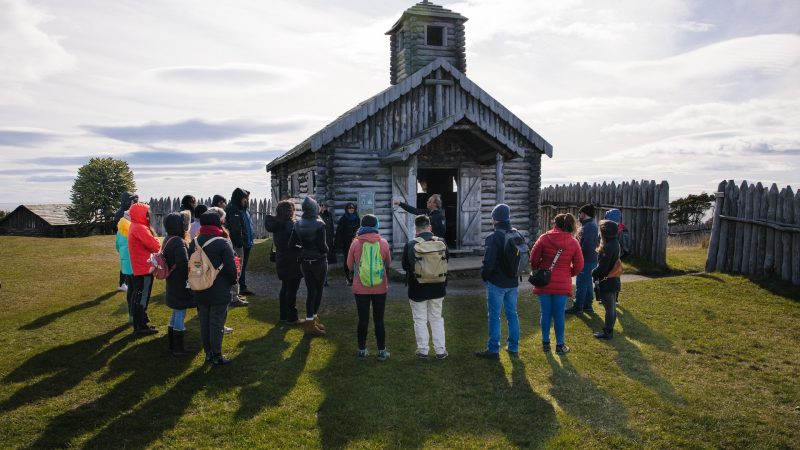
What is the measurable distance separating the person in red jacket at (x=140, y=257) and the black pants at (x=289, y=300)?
2.00m

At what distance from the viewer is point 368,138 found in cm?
1468

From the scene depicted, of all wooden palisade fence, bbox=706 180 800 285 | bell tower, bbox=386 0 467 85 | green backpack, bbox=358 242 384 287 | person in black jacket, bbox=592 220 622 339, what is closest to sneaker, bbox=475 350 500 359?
green backpack, bbox=358 242 384 287

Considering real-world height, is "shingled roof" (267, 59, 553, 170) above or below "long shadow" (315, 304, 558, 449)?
above

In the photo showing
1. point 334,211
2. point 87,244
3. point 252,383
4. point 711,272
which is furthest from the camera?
point 87,244

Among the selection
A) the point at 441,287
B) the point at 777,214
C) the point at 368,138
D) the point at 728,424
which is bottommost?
the point at 728,424

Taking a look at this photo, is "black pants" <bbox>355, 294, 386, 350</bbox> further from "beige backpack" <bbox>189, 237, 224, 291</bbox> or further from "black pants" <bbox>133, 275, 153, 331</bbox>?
"black pants" <bbox>133, 275, 153, 331</bbox>

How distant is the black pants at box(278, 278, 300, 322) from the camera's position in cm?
813

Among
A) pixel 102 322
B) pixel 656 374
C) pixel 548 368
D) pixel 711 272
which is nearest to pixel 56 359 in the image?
pixel 102 322

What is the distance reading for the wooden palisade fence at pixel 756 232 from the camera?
1044 centimetres

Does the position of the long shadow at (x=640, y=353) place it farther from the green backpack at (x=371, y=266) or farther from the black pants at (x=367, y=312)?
the green backpack at (x=371, y=266)

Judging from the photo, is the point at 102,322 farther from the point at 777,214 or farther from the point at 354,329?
the point at 777,214

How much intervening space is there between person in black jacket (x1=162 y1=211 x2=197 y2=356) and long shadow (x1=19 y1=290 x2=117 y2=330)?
3.27 metres

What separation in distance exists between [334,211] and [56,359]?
836 centimetres

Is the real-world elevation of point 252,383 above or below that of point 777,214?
below
